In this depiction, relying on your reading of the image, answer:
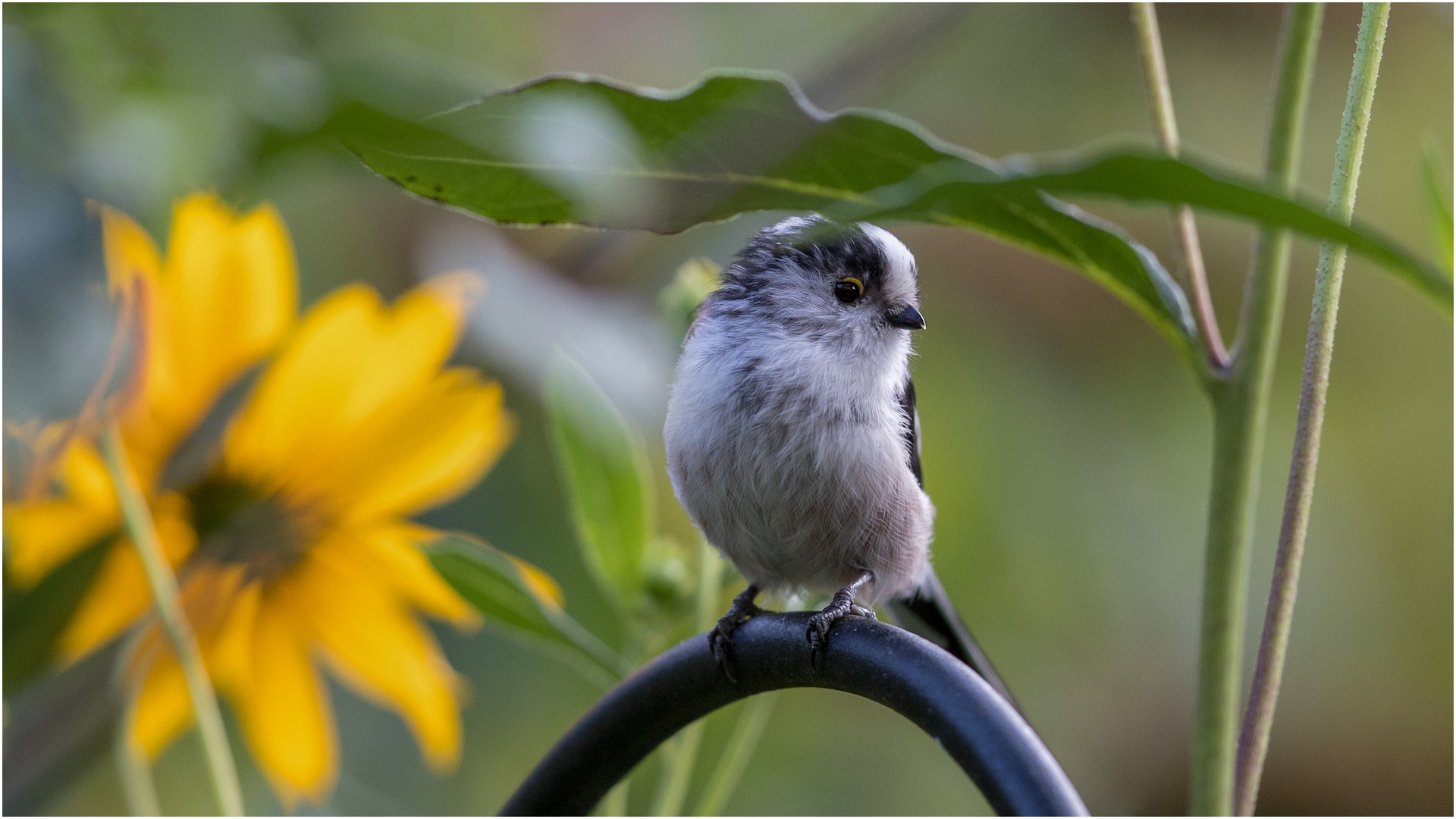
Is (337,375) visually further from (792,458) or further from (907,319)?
(907,319)

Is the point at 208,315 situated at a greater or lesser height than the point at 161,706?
greater

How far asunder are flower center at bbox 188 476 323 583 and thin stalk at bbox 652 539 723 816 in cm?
36

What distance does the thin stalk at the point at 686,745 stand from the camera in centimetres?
94

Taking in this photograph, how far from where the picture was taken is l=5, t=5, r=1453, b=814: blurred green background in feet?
6.94

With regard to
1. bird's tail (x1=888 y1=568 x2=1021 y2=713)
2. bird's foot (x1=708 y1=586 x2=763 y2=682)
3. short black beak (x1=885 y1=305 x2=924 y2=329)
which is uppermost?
short black beak (x1=885 y1=305 x2=924 y2=329)

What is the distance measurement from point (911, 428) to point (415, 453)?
1.89 feet

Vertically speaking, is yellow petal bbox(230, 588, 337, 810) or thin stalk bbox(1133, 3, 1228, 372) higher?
thin stalk bbox(1133, 3, 1228, 372)

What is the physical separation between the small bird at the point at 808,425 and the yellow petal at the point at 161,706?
0.49 metres

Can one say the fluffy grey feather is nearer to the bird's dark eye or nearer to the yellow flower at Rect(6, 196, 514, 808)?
the bird's dark eye

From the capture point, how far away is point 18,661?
601mm

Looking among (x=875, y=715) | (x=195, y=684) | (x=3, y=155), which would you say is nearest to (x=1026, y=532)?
(x=875, y=715)

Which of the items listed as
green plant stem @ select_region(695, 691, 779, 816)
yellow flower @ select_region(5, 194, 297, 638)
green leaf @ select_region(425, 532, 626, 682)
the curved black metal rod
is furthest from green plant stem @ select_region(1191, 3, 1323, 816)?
yellow flower @ select_region(5, 194, 297, 638)

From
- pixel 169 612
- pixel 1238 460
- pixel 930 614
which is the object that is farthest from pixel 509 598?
pixel 930 614

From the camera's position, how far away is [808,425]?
115cm
